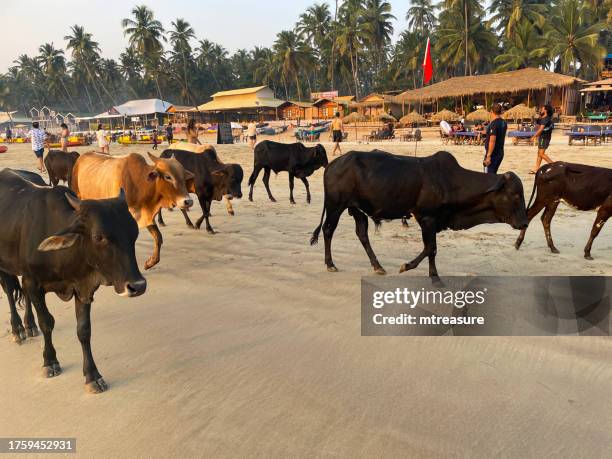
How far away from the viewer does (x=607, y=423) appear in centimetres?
255

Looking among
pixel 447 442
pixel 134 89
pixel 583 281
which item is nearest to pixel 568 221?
pixel 583 281

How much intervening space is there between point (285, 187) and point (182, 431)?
995 centimetres

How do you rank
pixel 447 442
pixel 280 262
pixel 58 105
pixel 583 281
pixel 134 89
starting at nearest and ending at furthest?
pixel 447 442
pixel 583 281
pixel 280 262
pixel 134 89
pixel 58 105

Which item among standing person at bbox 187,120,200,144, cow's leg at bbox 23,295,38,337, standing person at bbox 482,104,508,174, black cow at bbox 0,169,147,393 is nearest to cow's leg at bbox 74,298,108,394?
black cow at bbox 0,169,147,393

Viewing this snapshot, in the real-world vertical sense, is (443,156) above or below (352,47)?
below

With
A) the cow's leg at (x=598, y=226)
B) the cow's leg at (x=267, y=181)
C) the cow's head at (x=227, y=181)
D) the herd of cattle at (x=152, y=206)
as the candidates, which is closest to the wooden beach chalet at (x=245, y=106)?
the cow's leg at (x=267, y=181)

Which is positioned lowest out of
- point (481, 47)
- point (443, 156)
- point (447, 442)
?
point (447, 442)

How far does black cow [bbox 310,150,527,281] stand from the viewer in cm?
456

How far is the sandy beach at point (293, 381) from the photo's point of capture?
8.05ft

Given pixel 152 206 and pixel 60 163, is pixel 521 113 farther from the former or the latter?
pixel 152 206

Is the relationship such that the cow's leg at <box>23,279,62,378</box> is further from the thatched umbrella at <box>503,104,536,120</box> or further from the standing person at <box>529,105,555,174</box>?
the thatched umbrella at <box>503,104,536,120</box>

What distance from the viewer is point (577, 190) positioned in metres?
5.44

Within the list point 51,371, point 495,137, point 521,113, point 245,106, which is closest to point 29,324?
point 51,371

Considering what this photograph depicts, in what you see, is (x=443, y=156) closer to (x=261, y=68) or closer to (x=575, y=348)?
(x=575, y=348)
